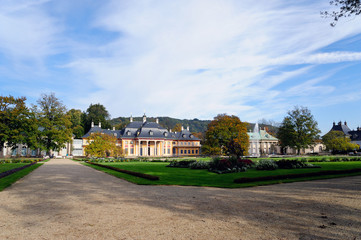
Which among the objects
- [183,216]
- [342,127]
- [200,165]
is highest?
[342,127]

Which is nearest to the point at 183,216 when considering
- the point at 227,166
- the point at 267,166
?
the point at 227,166

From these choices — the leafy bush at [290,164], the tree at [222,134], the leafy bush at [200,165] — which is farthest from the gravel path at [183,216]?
the tree at [222,134]

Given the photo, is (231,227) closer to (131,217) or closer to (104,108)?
(131,217)

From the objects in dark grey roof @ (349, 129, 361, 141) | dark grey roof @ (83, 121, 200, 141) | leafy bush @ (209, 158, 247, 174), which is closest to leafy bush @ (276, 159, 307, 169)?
leafy bush @ (209, 158, 247, 174)

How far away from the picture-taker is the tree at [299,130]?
201ft

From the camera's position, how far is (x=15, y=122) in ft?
156

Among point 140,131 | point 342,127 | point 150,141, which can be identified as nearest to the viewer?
point 140,131

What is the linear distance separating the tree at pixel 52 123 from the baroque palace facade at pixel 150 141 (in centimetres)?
1455

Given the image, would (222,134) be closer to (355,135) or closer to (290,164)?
(290,164)

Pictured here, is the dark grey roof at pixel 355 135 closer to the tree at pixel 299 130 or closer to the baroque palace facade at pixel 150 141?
the tree at pixel 299 130

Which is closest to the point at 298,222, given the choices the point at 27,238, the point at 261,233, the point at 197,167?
the point at 261,233

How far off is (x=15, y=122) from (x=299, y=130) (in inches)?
2446

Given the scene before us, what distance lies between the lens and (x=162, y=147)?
77.9 metres

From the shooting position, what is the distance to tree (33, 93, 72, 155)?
55.1 meters
